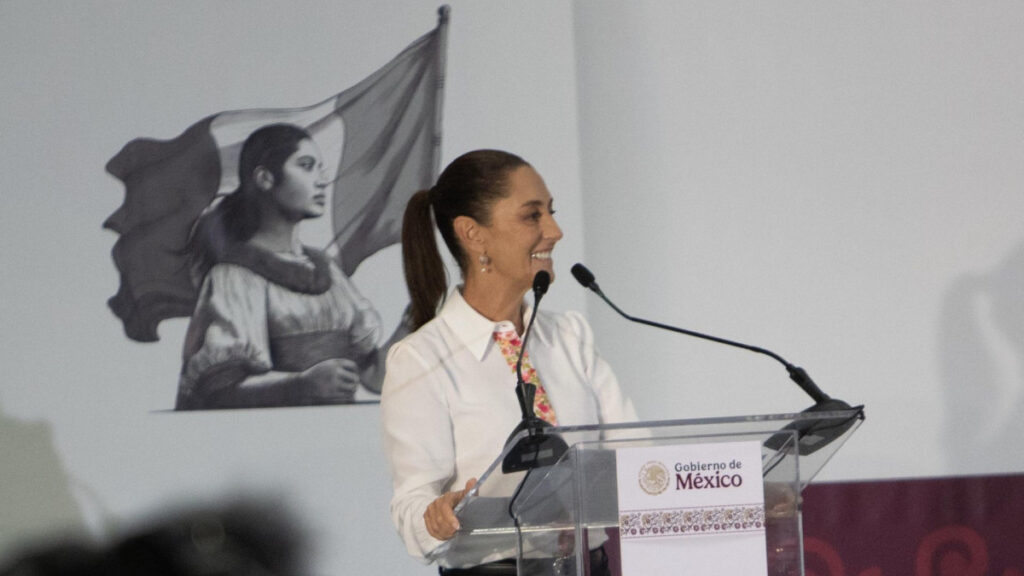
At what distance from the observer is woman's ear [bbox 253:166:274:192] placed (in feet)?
11.2

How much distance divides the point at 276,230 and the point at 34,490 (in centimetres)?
103

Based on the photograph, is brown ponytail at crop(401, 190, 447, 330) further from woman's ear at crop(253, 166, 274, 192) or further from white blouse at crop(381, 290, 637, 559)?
woman's ear at crop(253, 166, 274, 192)

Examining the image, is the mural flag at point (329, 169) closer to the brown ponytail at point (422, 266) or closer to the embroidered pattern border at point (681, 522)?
the brown ponytail at point (422, 266)

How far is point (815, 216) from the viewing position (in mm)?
3439

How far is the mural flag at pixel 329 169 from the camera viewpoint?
11.2ft

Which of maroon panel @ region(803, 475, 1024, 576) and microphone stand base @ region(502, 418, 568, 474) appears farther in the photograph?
maroon panel @ region(803, 475, 1024, 576)

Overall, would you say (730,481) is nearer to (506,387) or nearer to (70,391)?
(506,387)

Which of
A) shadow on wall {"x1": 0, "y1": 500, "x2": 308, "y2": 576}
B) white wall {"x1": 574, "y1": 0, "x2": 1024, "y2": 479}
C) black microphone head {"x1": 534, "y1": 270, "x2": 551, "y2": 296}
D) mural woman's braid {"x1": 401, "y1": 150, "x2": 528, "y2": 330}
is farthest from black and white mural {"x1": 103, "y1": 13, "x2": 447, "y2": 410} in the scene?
shadow on wall {"x1": 0, "y1": 500, "x2": 308, "y2": 576}

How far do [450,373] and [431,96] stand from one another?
4.35 ft

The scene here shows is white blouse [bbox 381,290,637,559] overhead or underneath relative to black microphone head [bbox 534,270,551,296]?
underneath

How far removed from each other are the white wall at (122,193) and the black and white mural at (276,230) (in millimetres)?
47

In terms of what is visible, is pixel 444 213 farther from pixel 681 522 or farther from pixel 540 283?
pixel 681 522

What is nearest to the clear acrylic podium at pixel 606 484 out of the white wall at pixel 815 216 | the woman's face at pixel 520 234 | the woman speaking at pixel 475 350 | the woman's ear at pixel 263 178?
the woman speaking at pixel 475 350

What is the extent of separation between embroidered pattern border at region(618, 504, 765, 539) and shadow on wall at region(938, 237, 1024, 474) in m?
2.08
